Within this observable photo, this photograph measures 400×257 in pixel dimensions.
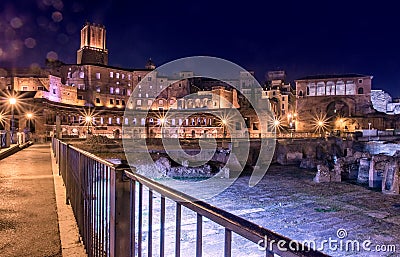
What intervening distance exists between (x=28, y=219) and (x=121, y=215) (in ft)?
13.2

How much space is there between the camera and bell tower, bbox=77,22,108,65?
3511 inches

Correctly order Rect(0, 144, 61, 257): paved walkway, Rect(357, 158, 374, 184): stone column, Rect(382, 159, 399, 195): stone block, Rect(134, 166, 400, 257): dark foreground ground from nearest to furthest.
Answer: Rect(0, 144, 61, 257): paved walkway < Rect(134, 166, 400, 257): dark foreground ground < Rect(382, 159, 399, 195): stone block < Rect(357, 158, 374, 184): stone column

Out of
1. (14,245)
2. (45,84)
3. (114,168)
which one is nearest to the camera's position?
(114,168)

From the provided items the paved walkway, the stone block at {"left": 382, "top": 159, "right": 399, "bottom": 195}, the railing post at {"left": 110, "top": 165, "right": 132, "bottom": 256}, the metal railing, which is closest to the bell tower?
the stone block at {"left": 382, "top": 159, "right": 399, "bottom": 195}

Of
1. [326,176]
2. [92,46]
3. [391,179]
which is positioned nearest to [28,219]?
[391,179]

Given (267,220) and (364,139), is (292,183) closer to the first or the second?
(267,220)

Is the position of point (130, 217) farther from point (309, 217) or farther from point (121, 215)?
point (309, 217)

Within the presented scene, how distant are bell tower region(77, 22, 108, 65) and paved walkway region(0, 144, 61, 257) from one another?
86366 millimetres

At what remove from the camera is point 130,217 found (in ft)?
9.22

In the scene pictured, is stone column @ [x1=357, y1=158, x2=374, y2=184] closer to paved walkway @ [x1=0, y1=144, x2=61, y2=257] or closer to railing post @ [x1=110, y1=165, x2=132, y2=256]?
paved walkway @ [x1=0, y1=144, x2=61, y2=257]

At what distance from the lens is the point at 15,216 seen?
5.93m

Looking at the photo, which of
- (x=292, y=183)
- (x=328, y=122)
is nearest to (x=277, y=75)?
(x=328, y=122)

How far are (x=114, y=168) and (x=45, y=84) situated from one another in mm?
71771

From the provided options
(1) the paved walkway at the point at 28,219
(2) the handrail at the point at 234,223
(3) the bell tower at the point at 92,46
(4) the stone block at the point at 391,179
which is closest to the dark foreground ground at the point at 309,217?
(4) the stone block at the point at 391,179
